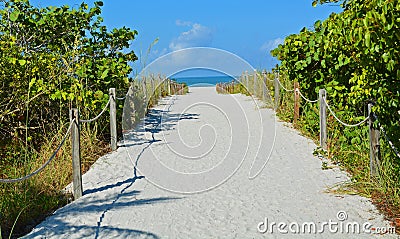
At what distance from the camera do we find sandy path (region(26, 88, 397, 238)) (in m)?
5.00

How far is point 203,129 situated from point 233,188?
631 cm

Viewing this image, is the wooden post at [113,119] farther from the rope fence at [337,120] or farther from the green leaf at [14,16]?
the rope fence at [337,120]

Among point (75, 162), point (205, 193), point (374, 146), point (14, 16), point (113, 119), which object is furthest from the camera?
point (113, 119)

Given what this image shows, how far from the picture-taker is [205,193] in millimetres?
6430

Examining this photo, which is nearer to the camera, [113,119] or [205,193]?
[205,193]

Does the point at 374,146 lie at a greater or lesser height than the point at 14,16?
lesser

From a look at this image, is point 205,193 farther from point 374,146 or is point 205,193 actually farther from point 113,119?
point 113,119

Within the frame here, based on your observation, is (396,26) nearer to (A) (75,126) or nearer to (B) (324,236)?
(B) (324,236)

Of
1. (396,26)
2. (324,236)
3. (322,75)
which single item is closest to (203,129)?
(322,75)

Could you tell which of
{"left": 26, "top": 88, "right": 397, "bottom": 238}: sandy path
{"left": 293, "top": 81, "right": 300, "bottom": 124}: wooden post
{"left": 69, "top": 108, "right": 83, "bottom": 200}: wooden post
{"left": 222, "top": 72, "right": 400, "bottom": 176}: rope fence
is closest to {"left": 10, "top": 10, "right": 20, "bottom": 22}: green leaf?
{"left": 26, "top": 88, "right": 397, "bottom": 238}: sandy path

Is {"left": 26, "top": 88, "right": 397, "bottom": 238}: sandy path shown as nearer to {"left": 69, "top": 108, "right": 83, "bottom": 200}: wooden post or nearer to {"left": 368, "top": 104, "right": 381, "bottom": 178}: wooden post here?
{"left": 69, "top": 108, "right": 83, "bottom": 200}: wooden post

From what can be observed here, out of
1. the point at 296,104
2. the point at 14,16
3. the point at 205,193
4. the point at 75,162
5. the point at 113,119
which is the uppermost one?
the point at 14,16

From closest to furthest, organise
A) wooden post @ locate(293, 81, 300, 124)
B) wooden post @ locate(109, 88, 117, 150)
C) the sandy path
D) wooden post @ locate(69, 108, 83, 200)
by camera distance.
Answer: the sandy path → wooden post @ locate(69, 108, 83, 200) → wooden post @ locate(109, 88, 117, 150) → wooden post @ locate(293, 81, 300, 124)

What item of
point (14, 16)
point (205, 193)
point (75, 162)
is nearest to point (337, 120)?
point (205, 193)
